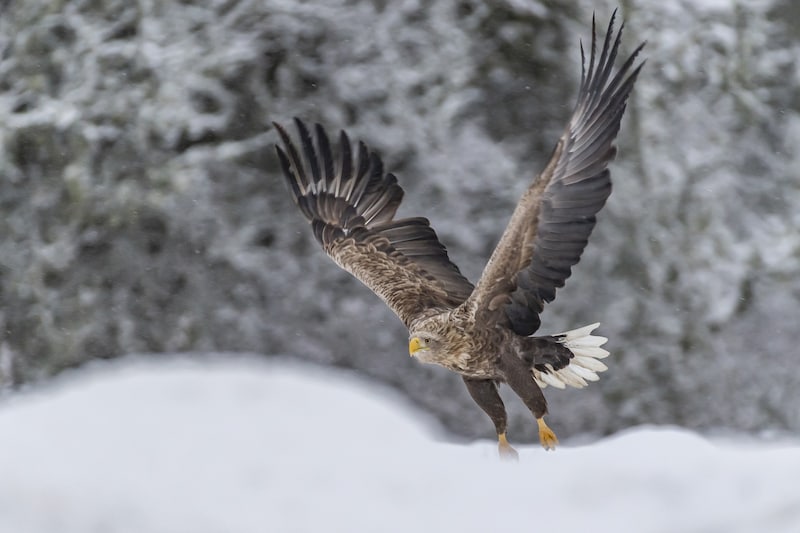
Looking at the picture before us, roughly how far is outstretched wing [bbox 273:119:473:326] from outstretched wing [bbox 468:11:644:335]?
0.83 meters

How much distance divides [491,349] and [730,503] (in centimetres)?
183

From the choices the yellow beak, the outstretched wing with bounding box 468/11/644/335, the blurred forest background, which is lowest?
the blurred forest background

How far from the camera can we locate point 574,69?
6.35 metres

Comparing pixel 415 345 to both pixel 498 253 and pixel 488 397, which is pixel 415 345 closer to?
pixel 498 253

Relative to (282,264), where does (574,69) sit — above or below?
above

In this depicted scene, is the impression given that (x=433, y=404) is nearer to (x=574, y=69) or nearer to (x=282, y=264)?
(x=282, y=264)

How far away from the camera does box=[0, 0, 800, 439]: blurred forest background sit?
Result: 6176 mm

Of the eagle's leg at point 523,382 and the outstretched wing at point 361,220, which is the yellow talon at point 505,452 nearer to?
the eagle's leg at point 523,382

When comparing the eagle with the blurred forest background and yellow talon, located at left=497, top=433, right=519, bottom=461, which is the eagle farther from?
the blurred forest background

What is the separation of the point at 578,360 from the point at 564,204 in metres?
0.95

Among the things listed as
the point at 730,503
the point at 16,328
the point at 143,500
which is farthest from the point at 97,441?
the point at 730,503

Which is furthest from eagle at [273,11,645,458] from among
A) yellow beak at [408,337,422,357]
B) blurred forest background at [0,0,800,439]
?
blurred forest background at [0,0,800,439]

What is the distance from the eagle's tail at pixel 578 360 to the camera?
4348mm

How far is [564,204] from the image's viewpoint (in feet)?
12.4
